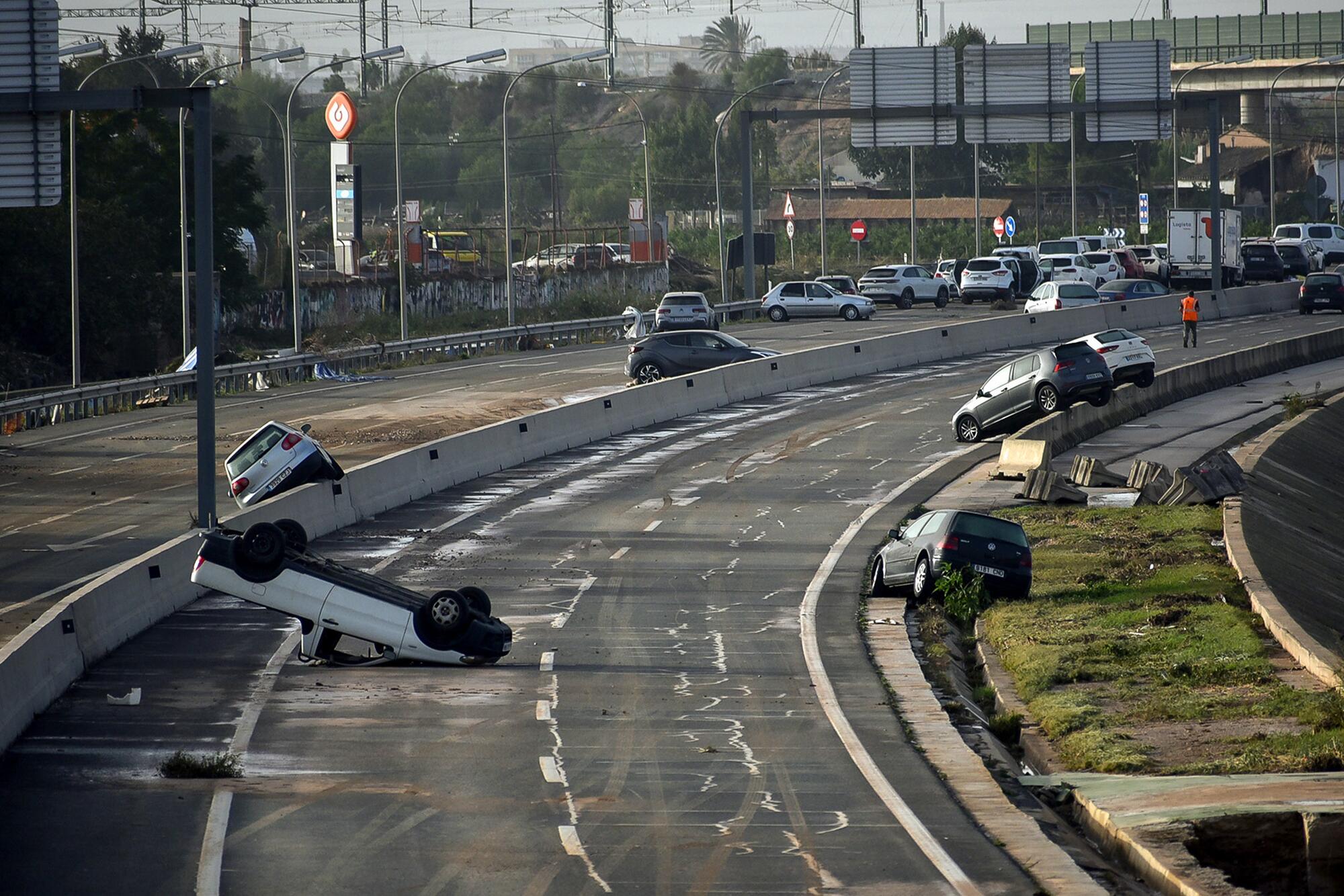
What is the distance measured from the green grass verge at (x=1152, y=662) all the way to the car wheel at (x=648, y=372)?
19033mm

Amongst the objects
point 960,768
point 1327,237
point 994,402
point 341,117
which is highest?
point 341,117

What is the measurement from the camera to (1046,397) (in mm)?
38281

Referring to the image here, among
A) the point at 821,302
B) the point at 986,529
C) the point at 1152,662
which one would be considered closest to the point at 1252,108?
the point at 821,302

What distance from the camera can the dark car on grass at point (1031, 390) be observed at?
3828 cm

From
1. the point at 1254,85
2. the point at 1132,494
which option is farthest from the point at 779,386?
the point at 1254,85

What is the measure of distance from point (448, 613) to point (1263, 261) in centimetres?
6248

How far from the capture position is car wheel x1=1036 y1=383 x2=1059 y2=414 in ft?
125

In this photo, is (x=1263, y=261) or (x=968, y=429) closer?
(x=968, y=429)

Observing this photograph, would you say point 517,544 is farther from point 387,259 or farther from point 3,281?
point 387,259

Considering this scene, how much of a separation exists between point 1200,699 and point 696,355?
2957cm

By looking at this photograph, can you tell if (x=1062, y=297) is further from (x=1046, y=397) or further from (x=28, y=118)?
(x=28, y=118)

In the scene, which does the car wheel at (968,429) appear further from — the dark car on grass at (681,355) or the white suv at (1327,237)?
the white suv at (1327,237)

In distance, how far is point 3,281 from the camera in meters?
61.0

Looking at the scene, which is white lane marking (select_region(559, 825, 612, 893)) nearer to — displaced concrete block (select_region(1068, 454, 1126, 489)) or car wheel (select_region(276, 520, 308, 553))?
car wheel (select_region(276, 520, 308, 553))
